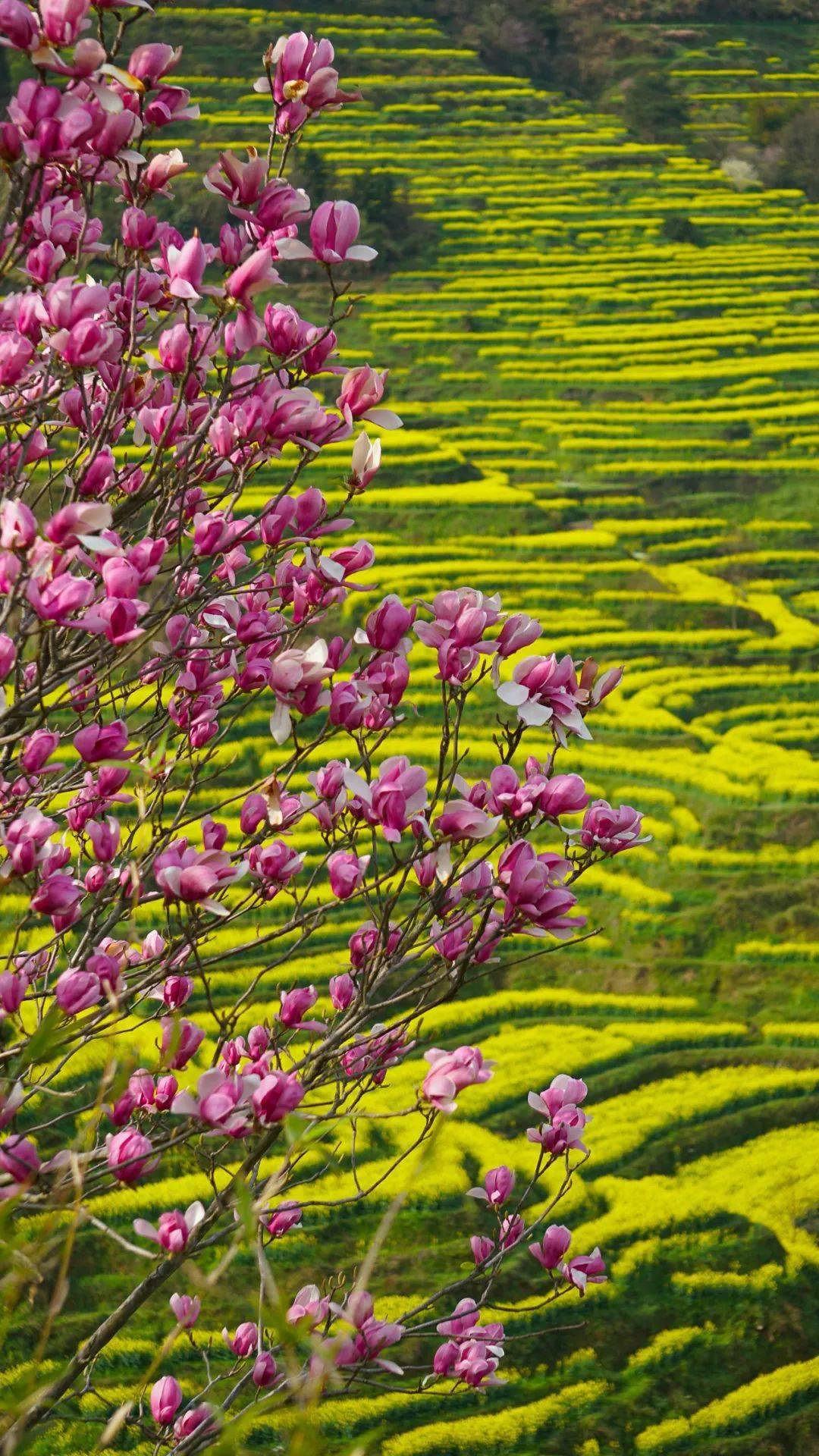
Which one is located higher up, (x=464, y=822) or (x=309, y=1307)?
(x=464, y=822)

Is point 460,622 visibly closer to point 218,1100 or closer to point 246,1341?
point 218,1100

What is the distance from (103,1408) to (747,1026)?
338 centimetres

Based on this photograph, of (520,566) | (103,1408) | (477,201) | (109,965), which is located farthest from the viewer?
(477,201)

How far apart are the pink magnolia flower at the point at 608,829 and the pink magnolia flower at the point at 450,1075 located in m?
0.37

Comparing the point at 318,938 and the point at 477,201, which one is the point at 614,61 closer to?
the point at 477,201

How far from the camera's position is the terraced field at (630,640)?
4.45 meters

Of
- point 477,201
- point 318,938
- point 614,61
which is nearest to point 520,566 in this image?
point 318,938

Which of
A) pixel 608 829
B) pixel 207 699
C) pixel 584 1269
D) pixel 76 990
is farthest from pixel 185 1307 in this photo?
pixel 608 829

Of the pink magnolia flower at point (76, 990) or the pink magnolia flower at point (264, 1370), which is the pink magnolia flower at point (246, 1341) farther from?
the pink magnolia flower at point (76, 990)

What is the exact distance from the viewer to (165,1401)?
2.32 m

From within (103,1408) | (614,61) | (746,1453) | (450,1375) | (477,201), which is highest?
(614,61)

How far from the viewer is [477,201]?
1498 cm

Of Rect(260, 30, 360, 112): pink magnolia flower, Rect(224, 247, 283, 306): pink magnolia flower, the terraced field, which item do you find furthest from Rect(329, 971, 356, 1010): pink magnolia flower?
Rect(260, 30, 360, 112): pink magnolia flower

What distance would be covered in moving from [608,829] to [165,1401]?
4.56 ft
